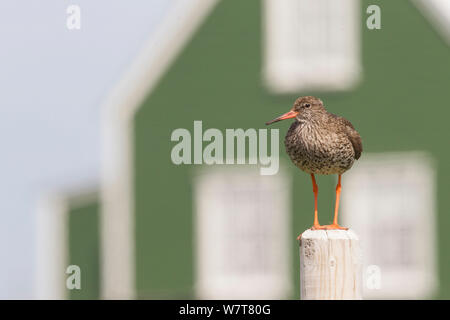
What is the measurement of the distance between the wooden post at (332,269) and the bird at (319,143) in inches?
57.1

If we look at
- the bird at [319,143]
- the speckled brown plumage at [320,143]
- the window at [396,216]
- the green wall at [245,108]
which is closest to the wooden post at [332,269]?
the bird at [319,143]

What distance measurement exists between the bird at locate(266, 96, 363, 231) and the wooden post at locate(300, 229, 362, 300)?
4.75 feet

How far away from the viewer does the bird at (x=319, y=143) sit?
6.89 m

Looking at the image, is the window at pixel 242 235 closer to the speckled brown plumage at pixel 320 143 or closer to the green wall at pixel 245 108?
the green wall at pixel 245 108

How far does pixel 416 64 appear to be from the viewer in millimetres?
15000

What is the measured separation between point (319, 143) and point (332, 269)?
6.22ft

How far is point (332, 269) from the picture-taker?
523cm

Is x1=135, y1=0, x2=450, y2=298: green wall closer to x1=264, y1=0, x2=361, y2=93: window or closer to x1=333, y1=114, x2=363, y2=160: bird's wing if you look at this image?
x1=264, y1=0, x2=361, y2=93: window

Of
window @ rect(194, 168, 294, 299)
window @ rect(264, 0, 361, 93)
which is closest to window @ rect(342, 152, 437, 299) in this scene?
window @ rect(194, 168, 294, 299)

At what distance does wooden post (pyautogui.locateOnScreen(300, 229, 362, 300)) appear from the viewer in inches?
205

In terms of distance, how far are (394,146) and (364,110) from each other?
850mm

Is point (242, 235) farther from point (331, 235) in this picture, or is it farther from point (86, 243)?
point (331, 235)
